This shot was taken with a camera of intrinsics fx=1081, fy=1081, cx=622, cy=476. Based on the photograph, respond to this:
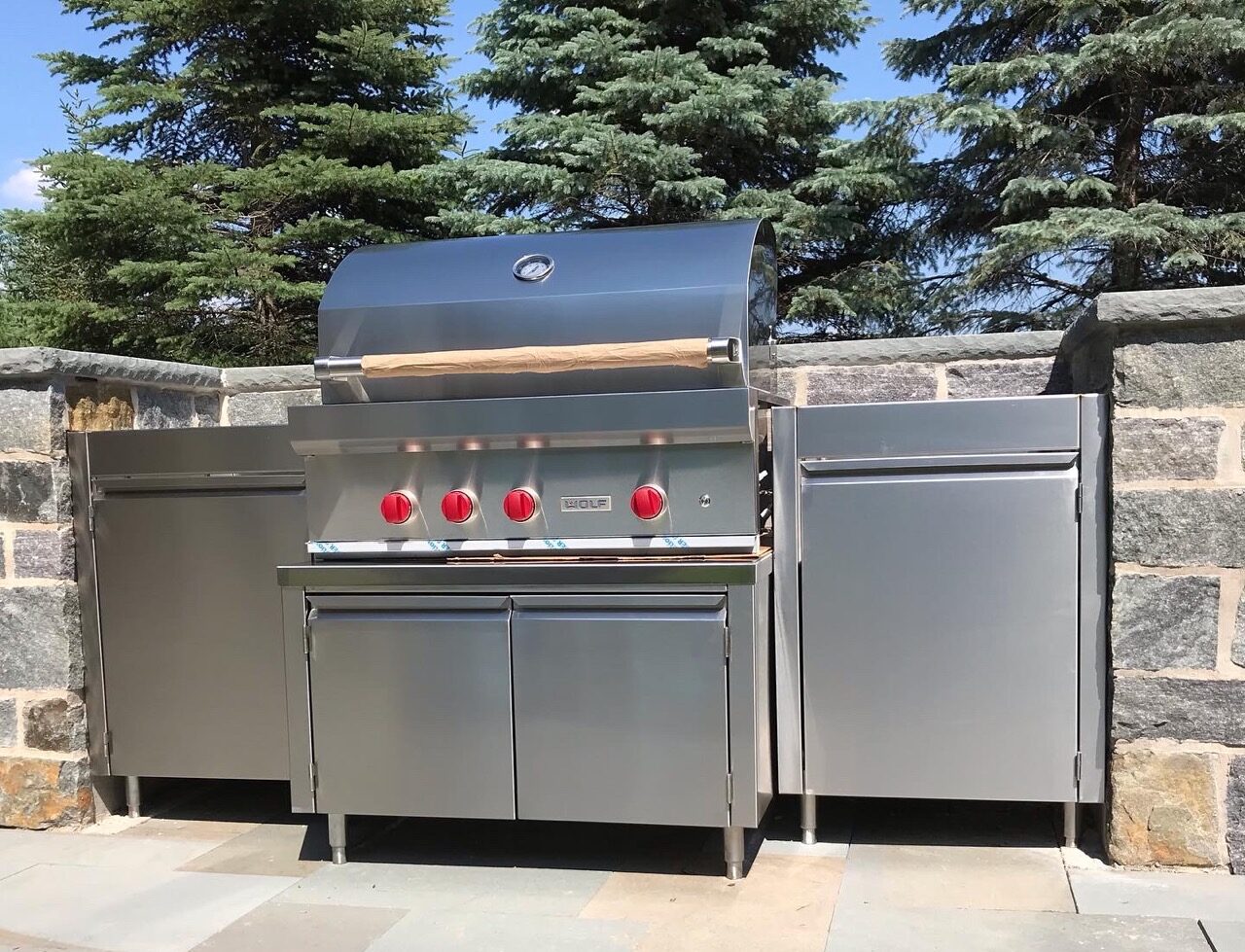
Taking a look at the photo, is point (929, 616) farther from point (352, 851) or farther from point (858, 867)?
point (352, 851)

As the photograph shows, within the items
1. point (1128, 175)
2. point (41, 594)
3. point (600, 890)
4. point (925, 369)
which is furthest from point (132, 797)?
point (1128, 175)

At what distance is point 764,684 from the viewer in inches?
113

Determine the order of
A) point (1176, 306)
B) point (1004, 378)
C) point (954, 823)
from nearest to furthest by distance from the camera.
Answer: point (1176, 306)
point (954, 823)
point (1004, 378)

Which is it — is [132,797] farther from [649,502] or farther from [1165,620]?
[1165,620]

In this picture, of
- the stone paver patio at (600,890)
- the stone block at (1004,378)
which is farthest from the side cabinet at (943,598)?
the stone block at (1004,378)

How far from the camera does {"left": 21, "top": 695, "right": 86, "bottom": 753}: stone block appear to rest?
3.37 meters

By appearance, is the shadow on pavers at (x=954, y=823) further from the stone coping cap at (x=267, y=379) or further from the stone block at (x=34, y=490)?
the stone block at (x=34, y=490)

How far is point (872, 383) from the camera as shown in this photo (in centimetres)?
368

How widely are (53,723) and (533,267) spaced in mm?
2067

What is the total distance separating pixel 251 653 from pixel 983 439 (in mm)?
2192

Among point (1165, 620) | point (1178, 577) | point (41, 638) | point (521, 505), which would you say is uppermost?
point (521, 505)

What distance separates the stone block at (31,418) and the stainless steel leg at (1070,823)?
313cm

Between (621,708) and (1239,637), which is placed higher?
(1239,637)

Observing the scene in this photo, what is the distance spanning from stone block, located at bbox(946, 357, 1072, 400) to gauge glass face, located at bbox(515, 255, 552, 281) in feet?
4.77
